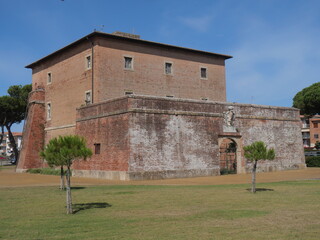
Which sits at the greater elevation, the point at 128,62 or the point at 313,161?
the point at 128,62

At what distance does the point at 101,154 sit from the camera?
24.6 metres

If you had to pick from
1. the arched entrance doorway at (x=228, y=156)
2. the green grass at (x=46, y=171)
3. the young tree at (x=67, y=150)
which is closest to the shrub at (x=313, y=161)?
the arched entrance doorway at (x=228, y=156)

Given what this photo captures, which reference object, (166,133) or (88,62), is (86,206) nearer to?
(166,133)

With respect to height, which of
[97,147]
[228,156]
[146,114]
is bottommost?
[228,156]

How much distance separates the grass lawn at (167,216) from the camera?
7418mm

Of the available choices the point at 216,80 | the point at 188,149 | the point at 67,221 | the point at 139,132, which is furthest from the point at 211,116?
the point at 67,221

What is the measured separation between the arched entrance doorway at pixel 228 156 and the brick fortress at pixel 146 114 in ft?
0.26

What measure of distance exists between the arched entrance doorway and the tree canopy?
25.5 metres

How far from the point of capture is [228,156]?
28219 mm

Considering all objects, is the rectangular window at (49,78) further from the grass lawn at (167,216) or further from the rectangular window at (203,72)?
the grass lawn at (167,216)

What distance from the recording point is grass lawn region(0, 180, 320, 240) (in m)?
7.42

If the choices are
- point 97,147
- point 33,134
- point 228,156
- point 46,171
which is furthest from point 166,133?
point 33,134

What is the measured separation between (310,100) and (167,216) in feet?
148

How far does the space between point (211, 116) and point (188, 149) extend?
132 inches
